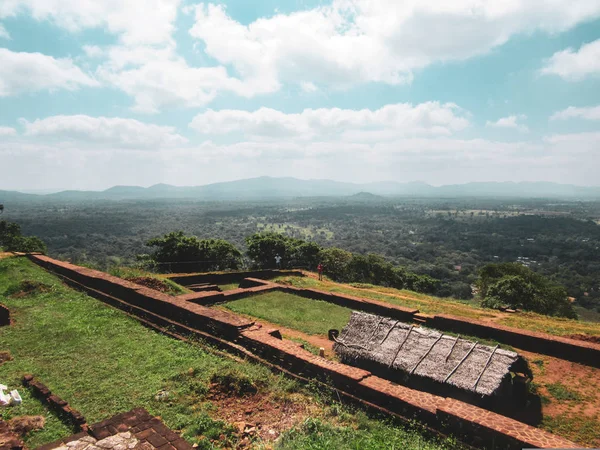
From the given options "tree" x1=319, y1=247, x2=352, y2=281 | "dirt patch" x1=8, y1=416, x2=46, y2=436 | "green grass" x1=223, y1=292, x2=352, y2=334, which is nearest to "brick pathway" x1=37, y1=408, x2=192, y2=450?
"dirt patch" x1=8, y1=416, x2=46, y2=436

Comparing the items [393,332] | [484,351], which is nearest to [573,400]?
[484,351]

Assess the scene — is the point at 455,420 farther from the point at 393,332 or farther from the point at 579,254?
the point at 579,254

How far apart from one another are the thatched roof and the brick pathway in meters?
5.65

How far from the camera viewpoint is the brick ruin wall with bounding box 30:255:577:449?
16.7 ft

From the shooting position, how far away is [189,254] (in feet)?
107

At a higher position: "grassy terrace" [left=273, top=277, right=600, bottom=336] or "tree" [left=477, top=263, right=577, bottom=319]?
"grassy terrace" [left=273, top=277, right=600, bottom=336]

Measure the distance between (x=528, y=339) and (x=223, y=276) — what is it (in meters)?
16.6

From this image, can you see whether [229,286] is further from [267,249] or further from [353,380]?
[353,380]

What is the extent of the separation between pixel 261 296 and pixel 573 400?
1187 centimetres

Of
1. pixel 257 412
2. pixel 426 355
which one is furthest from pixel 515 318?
pixel 257 412

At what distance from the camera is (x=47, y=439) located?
4770 millimetres

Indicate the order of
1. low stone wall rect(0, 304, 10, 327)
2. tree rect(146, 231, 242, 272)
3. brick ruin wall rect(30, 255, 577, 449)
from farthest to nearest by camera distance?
tree rect(146, 231, 242, 272) < low stone wall rect(0, 304, 10, 327) < brick ruin wall rect(30, 255, 577, 449)

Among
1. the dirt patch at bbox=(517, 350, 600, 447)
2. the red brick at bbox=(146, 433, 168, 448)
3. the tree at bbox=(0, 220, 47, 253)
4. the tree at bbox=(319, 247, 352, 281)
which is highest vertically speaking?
the red brick at bbox=(146, 433, 168, 448)

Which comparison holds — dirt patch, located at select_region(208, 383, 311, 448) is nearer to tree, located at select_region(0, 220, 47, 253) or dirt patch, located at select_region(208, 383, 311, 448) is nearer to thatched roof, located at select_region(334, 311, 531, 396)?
thatched roof, located at select_region(334, 311, 531, 396)
